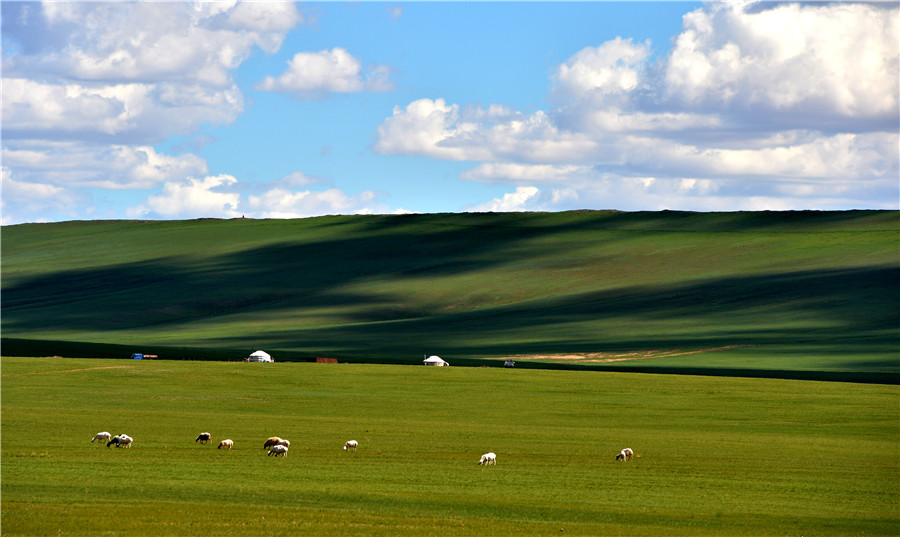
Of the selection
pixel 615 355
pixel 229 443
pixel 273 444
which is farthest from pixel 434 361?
pixel 229 443

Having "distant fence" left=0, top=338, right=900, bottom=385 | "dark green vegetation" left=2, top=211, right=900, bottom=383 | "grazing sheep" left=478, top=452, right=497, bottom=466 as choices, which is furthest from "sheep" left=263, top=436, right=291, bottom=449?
"dark green vegetation" left=2, top=211, right=900, bottom=383

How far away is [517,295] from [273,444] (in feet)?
339

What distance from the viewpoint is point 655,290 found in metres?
141

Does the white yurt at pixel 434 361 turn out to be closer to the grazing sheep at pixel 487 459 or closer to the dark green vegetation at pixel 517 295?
the dark green vegetation at pixel 517 295

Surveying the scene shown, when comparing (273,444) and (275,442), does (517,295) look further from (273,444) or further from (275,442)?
(275,442)

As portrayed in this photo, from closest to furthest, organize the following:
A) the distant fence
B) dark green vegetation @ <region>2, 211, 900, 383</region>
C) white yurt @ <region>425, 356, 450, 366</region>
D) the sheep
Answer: the sheep
the distant fence
white yurt @ <region>425, 356, 450, 366</region>
dark green vegetation @ <region>2, 211, 900, 383</region>

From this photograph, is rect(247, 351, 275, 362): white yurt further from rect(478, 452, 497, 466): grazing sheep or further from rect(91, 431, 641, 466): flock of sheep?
rect(478, 452, 497, 466): grazing sheep

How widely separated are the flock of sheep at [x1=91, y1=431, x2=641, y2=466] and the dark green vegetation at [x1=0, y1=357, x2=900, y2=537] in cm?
47

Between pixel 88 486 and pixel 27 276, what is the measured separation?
160m

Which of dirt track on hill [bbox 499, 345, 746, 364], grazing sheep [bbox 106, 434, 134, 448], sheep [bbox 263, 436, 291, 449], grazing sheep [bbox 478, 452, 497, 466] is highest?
grazing sheep [bbox 106, 434, 134, 448]

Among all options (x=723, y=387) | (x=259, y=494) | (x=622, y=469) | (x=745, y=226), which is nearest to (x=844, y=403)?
(x=723, y=387)

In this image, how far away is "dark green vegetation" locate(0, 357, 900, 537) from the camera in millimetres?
30391

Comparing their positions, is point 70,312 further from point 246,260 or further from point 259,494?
point 259,494

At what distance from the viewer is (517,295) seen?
146 meters
